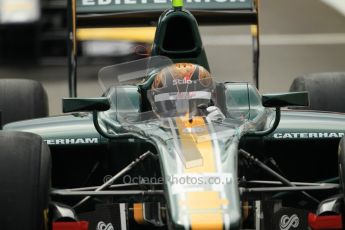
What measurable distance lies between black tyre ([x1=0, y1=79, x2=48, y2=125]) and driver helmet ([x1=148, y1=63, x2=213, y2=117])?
65.3 inches

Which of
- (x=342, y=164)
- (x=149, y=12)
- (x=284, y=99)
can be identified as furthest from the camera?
(x=149, y=12)

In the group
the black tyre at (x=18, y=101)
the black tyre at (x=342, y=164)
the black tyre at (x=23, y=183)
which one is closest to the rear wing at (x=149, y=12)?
the black tyre at (x=18, y=101)

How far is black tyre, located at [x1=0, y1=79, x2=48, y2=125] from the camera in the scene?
8.16m

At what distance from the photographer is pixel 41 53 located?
15969mm

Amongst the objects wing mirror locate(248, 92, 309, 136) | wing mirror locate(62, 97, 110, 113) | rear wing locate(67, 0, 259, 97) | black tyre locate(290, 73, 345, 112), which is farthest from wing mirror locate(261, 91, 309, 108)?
rear wing locate(67, 0, 259, 97)

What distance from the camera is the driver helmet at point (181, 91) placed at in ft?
21.2

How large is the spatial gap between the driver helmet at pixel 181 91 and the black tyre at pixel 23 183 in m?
0.76

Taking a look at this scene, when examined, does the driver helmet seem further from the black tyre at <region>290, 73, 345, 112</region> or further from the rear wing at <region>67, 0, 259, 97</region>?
the rear wing at <region>67, 0, 259, 97</region>

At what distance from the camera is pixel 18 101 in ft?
26.8

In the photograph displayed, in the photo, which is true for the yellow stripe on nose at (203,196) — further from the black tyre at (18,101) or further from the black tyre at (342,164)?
the black tyre at (18,101)

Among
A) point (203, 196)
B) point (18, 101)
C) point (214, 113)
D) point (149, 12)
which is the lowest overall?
point (203, 196)

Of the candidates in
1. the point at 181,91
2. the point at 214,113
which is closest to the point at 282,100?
the point at 214,113

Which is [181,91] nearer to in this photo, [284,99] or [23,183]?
[284,99]

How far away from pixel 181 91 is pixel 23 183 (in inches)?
41.6
